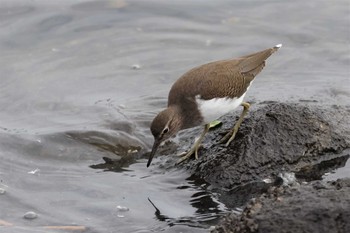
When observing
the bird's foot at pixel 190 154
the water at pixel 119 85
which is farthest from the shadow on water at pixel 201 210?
the bird's foot at pixel 190 154

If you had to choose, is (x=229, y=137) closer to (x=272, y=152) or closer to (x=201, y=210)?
(x=272, y=152)

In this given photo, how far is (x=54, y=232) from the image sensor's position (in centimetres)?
546

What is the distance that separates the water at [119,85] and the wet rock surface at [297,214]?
3.59 ft

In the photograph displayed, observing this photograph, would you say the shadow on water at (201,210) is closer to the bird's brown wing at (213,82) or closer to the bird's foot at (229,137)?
the bird's foot at (229,137)

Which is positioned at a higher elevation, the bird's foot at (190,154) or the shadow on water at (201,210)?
the bird's foot at (190,154)

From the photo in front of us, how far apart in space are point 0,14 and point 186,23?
279 cm

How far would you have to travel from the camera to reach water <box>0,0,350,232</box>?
19.6 feet

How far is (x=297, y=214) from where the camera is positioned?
4.38 metres

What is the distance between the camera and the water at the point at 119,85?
19.6 feet

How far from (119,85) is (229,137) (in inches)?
116

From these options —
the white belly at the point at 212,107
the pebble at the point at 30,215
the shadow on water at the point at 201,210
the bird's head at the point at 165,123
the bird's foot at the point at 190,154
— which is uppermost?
the white belly at the point at 212,107

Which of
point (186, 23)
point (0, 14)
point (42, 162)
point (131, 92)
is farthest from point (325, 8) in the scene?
point (42, 162)

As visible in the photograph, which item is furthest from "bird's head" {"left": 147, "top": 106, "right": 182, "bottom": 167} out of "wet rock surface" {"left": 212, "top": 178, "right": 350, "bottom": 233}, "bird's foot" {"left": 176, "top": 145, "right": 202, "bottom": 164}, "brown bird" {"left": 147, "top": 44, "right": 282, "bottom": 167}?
"wet rock surface" {"left": 212, "top": 178, "right": 350, "bottom": 233}

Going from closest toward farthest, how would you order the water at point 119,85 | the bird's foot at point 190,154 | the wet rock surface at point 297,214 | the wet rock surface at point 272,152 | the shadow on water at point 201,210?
the wet rock surface at point 297,214 < the shadow on water at point 201,210 < the water at point 119,85 < the wet rock surface at point 272,152 < the bird's foot at point 190,154
